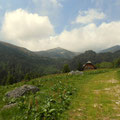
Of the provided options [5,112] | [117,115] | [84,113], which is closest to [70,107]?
[84,113]

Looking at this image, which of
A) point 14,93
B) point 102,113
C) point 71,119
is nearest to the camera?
point 71,119

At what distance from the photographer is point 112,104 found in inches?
322

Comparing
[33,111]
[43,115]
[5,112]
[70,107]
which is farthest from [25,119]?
[70,107]

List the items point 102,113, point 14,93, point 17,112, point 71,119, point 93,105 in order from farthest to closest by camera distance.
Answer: point 14,93
point 93,105
point 17,112
point 102,113
point 71,119

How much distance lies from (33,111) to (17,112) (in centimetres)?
157

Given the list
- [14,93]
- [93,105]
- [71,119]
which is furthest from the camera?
[14,93]

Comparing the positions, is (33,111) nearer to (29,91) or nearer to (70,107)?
(70,107)

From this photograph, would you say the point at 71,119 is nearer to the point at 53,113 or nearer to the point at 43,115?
the point at 53,113

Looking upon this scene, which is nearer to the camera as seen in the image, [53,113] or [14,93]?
[53,113]

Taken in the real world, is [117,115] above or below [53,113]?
below

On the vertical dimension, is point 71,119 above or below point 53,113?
below

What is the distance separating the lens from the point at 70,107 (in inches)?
302

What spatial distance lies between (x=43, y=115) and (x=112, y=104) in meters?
5.72

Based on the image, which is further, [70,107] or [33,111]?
[70,107]
